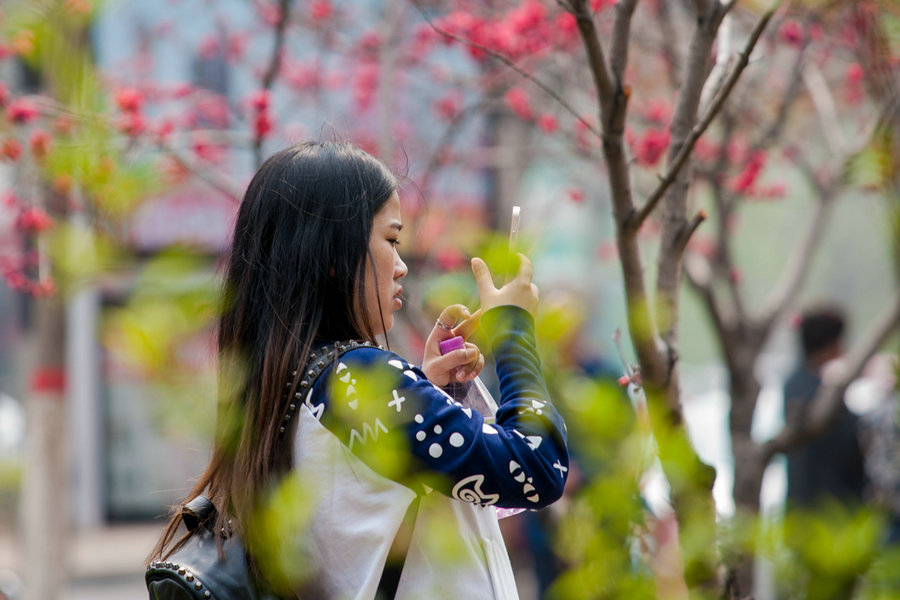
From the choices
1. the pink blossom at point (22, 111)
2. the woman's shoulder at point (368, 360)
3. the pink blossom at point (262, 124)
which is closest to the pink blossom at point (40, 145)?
the pink blossom at point (22, 111)

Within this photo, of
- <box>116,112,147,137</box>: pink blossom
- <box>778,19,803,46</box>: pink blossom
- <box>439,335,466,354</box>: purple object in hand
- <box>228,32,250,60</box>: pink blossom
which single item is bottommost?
<box>439,335,466,354</box>: purple object in hand

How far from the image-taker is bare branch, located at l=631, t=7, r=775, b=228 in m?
1.61

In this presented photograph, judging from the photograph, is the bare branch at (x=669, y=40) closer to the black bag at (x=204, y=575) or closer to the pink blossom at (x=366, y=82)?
the pink blossom at (x=366, y=82)

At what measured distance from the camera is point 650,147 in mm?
3379

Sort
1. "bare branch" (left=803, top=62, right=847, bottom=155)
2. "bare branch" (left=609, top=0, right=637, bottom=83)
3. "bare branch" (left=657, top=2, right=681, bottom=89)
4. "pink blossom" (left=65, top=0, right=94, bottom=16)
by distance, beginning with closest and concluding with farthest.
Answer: "bare branch" (left=609, top=0, right=637, bottom=83), "pink blossom" (left=65, top=0, right=94, bottom=16), "bare branch" (left=657, top=2, right=681, bottom=89), "bare branch" (left=803, top=62, right=847, bottom=155)

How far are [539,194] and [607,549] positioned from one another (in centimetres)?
790

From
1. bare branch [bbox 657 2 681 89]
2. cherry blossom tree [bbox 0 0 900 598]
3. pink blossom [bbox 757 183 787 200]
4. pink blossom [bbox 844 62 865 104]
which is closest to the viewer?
cherry blossom tree [bbox 0 0 900 598]

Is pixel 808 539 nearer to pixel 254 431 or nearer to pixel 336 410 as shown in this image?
pixel 336 410

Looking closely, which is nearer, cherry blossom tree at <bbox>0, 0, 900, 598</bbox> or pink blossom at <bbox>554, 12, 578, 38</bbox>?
cherry blossom tree at <bbox>0, 0, 900, 598</bbox>

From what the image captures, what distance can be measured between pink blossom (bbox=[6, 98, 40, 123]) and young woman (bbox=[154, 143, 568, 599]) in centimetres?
202

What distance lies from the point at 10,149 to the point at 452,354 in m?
2.22

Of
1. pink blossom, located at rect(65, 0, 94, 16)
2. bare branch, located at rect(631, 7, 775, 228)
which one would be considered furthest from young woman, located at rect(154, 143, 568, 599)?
pink blossom, located at rect(65, 0, 94, 16)

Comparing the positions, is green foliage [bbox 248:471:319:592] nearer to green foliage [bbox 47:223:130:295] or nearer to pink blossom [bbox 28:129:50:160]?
green foliage [bbox 47:223:130:295]

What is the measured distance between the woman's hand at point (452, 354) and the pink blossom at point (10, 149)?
2.14 m
